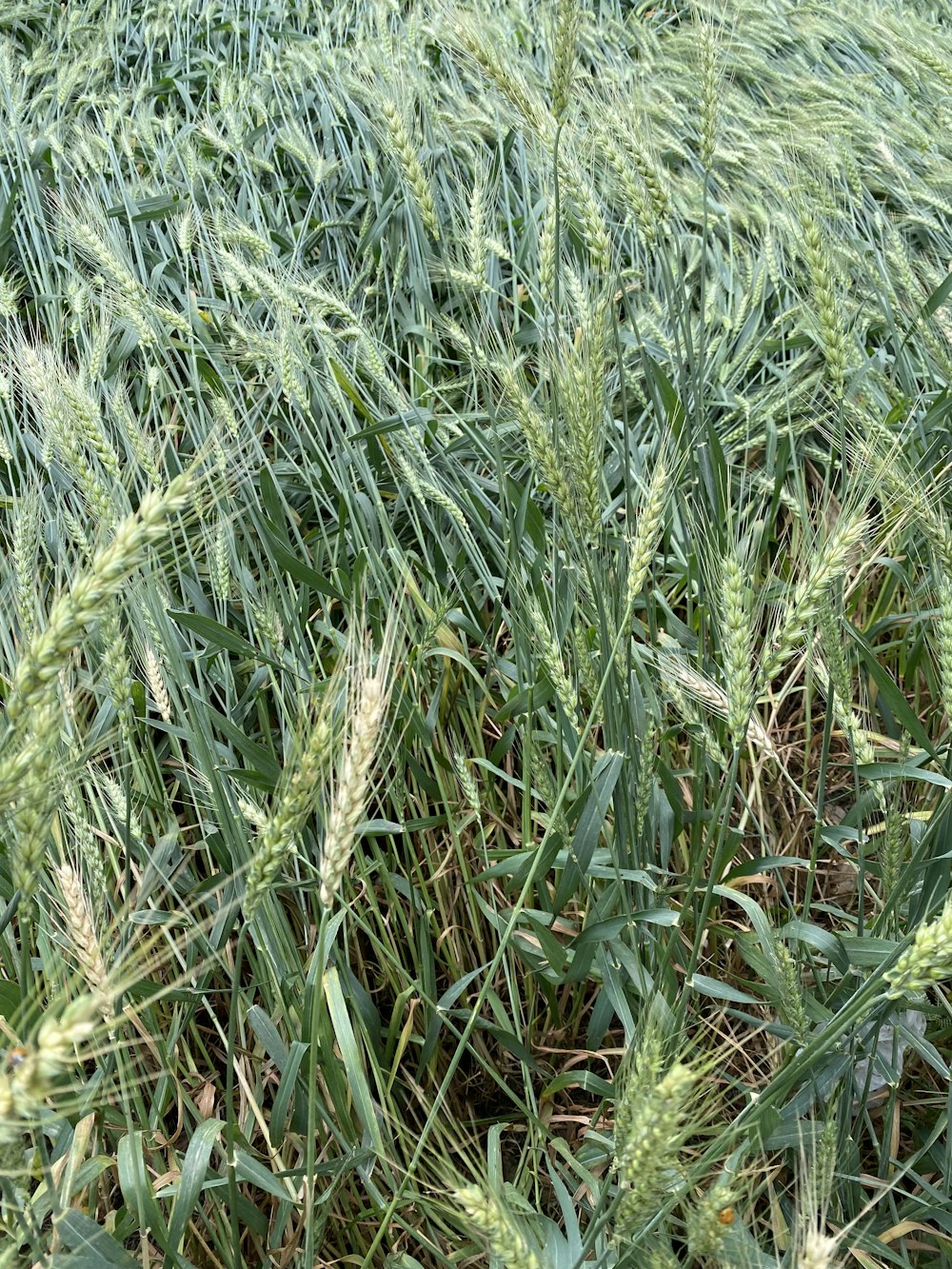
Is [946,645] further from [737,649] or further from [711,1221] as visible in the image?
[711,1221]

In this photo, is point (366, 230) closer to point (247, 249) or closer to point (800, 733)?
point (247, 249)

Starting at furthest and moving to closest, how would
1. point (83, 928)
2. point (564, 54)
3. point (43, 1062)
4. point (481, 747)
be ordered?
point (481, 747), point (564, 54), point (83, 928), point (43, 1062)

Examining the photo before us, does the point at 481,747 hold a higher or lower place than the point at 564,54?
lower

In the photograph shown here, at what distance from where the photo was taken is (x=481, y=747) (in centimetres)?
154

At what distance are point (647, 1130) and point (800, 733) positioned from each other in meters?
1.17

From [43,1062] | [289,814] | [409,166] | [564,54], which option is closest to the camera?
[43,1062]

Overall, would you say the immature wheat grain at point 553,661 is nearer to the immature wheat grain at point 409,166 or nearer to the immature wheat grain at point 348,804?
the immature wheat grain at point 348,804

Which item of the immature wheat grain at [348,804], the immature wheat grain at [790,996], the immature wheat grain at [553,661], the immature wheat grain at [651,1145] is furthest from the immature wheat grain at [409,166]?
the immature wheat grain at [651,1145]

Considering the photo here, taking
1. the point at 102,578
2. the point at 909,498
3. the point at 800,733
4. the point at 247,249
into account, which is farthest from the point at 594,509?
the point at 247,249

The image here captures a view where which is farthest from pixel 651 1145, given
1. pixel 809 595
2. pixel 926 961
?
pixel 809 595

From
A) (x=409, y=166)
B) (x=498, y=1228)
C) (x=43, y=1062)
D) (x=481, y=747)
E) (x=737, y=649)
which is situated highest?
(x=409, y=166)

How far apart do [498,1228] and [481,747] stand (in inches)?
35.7

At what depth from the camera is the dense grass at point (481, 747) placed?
87 cm

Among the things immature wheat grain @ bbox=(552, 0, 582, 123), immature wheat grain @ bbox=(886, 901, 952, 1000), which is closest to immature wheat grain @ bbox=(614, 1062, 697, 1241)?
immature wheat grain @ bbox=(886, 901, 952, 1000)
